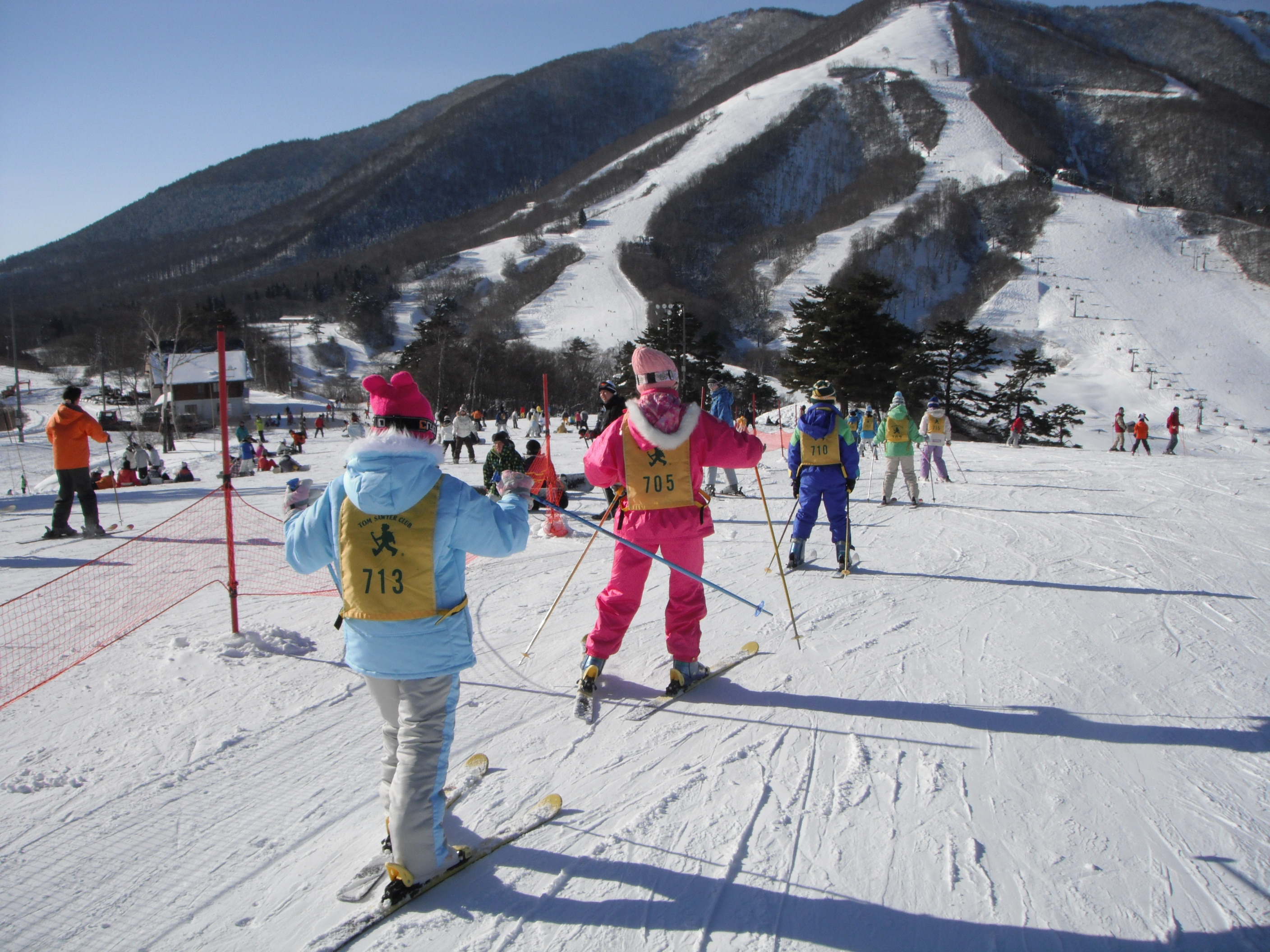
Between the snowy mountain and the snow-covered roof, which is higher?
the snow-covered roof

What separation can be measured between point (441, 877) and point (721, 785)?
123cm

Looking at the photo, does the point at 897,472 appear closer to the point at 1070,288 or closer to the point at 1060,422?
the point at 1060,422

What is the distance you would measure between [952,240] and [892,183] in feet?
81.4

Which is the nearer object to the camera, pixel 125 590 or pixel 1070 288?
pixel 125 590

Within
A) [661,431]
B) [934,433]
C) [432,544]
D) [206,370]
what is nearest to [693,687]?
[661,431]

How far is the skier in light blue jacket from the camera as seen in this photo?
232 cm

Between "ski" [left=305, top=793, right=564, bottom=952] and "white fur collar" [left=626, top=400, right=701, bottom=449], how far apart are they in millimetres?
1747

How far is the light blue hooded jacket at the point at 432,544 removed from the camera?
2.29 m

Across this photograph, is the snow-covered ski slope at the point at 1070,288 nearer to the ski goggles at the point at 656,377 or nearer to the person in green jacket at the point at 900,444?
the person in green jacket at the point at 900,444

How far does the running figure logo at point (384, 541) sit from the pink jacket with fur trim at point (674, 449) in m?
1.54

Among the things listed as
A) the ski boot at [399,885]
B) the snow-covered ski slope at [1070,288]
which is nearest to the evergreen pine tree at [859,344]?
the snow-covered ski slope at [1070,288]

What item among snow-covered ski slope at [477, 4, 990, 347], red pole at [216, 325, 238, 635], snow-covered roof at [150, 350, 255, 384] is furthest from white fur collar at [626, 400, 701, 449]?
snow-covered ski slope at [477, 4, 990, 347]

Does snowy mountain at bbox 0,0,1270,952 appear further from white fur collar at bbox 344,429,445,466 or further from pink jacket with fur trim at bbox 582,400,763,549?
white fur collar at bbox 344,429,445,466

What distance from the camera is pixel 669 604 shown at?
12.9 ft
